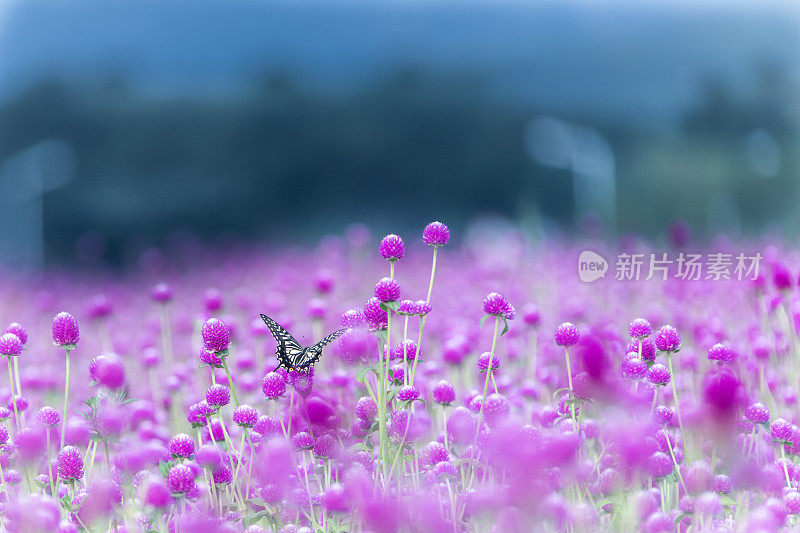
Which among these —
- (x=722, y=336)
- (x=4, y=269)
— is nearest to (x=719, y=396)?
(x=722, y=336)

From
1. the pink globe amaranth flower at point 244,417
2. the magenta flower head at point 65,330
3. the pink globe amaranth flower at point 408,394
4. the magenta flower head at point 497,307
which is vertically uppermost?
the magenta flower head at point 497,307

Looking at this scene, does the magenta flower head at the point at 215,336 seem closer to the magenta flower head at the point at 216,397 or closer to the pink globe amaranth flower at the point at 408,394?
the magenta flower head at the point at 216,397

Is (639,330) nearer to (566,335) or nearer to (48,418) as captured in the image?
(566,335)

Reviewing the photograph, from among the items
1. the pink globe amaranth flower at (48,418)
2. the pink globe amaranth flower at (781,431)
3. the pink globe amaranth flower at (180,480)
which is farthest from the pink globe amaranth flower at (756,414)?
the pink globe amaranth flower at (48,418)

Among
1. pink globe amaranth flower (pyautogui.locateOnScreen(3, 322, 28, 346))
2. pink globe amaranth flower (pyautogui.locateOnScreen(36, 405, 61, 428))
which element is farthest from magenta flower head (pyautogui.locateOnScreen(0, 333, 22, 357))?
pink globe amaranth flower (pyautogui.locateOnScreen(36, 405, 61, 428))

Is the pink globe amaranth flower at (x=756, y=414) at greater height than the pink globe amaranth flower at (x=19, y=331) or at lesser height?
lesser
